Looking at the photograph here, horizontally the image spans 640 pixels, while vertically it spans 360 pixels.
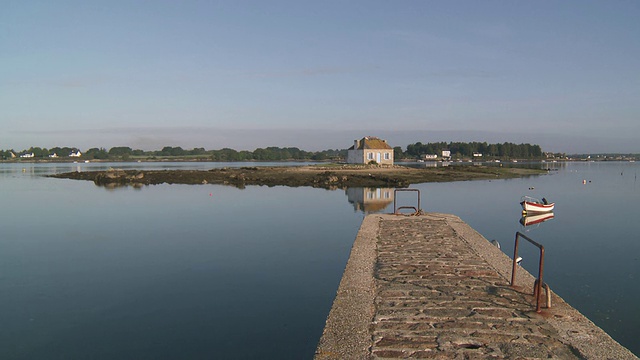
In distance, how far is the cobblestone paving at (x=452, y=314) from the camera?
552 centimetres

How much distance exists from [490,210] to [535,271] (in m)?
14.3

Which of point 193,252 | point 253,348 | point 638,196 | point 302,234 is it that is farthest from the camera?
point 638,196

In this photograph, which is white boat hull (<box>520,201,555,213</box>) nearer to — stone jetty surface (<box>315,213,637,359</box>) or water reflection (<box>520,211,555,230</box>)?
water reflection (<box>520,211,555,230</box>)

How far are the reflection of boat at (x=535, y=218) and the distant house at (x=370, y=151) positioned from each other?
48169 millimetres

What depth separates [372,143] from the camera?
243 feet

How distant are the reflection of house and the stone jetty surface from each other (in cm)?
1505

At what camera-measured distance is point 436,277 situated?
8.73 m

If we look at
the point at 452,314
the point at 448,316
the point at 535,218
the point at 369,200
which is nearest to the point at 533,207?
the point at 535,218

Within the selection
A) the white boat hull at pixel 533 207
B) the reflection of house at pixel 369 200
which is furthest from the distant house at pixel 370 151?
the white boat hull at pixel 533 207

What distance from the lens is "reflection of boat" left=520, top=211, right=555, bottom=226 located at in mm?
21692

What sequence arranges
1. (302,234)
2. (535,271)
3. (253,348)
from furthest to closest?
(302,234)
(535,271)
(253,348)

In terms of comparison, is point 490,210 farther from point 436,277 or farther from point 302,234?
point 436,277

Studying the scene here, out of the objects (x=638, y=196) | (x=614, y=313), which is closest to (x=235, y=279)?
(x=614, y=313)

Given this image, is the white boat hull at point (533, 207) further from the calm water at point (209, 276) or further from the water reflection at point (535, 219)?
the calm water at point (209, 276)
